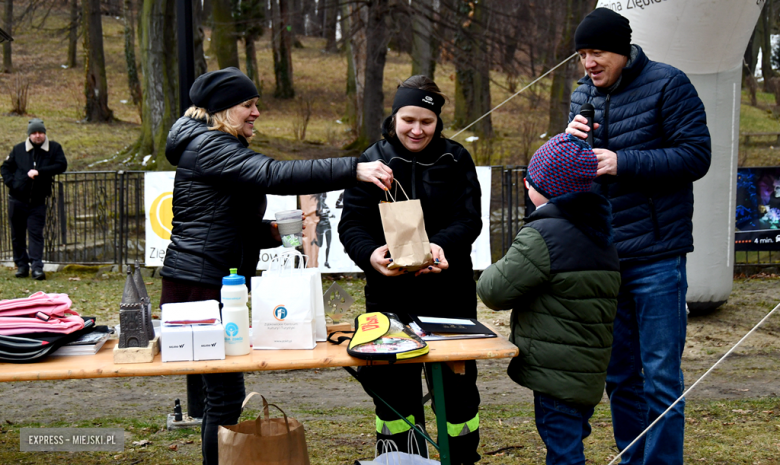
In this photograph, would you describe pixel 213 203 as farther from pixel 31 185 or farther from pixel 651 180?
pixel 31 185

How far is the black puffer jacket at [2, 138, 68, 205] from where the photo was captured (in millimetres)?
10164

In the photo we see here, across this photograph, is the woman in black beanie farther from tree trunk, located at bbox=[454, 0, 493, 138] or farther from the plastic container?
tree trunk, located at bbox=[454, 0, 493, 138]

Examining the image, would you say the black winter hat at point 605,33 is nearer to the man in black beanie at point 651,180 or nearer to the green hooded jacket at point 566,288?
the man in black beanie at point 651,180

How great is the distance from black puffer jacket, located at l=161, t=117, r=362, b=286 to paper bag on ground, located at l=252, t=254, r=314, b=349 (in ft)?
1.25

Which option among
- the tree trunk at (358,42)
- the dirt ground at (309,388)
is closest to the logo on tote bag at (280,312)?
the dirt ground at (309,388)

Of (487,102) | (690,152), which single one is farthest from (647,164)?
(487,102)

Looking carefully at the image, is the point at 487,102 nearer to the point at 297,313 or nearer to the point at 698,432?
the point at 698,432

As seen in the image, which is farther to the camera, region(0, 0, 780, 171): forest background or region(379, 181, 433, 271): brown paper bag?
region(0, 0, 780, 171): forest background

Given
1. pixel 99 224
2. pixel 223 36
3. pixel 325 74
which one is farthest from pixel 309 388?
pixel 325 74

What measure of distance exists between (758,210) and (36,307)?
30.6 feet

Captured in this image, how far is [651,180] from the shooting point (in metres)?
3.09

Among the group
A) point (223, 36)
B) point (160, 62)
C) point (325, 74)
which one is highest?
point (325, 74)

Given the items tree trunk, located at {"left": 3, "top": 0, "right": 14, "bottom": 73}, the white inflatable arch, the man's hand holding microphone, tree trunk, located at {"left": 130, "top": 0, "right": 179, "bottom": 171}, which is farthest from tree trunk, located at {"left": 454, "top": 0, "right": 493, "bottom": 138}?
tree trunk, located at {"left": 3, "top": 0, "right": 14, "bottom": 73}

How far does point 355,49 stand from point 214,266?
14010 mm
